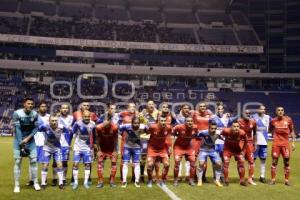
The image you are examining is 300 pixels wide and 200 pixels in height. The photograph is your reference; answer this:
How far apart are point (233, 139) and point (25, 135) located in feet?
22.3

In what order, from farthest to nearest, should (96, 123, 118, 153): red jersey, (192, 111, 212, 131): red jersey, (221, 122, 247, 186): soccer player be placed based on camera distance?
1. (192, 111, 212, 131): red jersey
2. (221, 122, 247, 186): soccer player
3. (96, 123, 118, 153): red jersey

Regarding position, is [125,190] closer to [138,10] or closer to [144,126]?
[144,126]

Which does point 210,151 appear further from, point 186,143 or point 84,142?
point 84,142

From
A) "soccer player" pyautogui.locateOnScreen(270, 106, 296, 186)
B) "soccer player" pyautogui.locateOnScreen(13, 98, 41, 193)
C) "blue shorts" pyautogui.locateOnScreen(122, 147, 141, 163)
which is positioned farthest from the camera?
"soccer player" pyautogui.locateOnScreen(270, 106, 296, 186)

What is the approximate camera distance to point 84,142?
13.3m

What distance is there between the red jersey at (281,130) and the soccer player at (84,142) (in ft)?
21.2

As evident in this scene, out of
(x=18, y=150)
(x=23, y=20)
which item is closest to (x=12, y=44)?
(x=23, y=20)

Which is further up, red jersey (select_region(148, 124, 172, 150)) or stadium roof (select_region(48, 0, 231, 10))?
stadium roof (select_region(48, 0, 231, 10))

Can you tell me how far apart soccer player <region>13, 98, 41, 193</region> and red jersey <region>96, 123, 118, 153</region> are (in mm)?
1998

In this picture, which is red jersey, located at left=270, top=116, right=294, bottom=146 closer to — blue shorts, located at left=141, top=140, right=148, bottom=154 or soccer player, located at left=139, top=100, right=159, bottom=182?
soccer player, located at left=139, top=100, right=159, bottom=182

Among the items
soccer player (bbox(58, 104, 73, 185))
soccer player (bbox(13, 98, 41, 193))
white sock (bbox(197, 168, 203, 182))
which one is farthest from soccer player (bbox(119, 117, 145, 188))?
soccer player (bbox(13, 98, 41, 193))

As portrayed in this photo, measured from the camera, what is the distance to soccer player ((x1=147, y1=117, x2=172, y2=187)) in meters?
13.5

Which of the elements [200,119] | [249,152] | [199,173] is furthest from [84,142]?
[249,152]

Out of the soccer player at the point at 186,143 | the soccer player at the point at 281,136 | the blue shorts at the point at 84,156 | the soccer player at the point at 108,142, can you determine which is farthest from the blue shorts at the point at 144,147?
the soccer player at the point at 281,136
